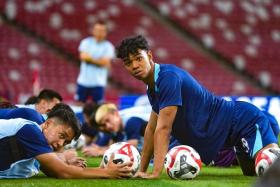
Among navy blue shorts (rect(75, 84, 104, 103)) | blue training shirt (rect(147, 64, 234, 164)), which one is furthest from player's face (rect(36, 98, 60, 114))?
navy blue shorts (rect(75, 84, 104, 103))

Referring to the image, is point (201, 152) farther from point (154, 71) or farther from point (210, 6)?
point (210, 6)

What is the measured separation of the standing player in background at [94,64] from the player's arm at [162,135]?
6.92 metres

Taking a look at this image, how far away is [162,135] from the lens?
597 centimetres

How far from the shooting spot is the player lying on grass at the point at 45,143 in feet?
18.5

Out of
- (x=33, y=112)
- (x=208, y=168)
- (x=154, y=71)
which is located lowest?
(x=208, y=168)

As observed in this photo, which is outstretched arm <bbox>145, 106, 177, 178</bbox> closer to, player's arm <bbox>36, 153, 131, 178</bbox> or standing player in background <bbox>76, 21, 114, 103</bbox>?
player's arm <bbox>36, 153, 131, 178</bbox>

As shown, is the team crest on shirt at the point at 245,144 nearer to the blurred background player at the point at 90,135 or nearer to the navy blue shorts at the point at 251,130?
the navy blue shorts at the point at 251,130

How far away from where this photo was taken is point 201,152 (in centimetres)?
662

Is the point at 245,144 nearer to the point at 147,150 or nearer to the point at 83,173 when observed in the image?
the point at 147,150

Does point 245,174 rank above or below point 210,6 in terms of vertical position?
below

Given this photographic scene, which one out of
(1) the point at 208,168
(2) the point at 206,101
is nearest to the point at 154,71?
(2) the point at 206,101

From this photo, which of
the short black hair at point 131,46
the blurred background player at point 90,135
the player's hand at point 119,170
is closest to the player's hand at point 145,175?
the player's hand at point 119,170

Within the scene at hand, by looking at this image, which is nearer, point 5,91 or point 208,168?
point 208,168

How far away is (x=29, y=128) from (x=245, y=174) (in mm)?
2412
